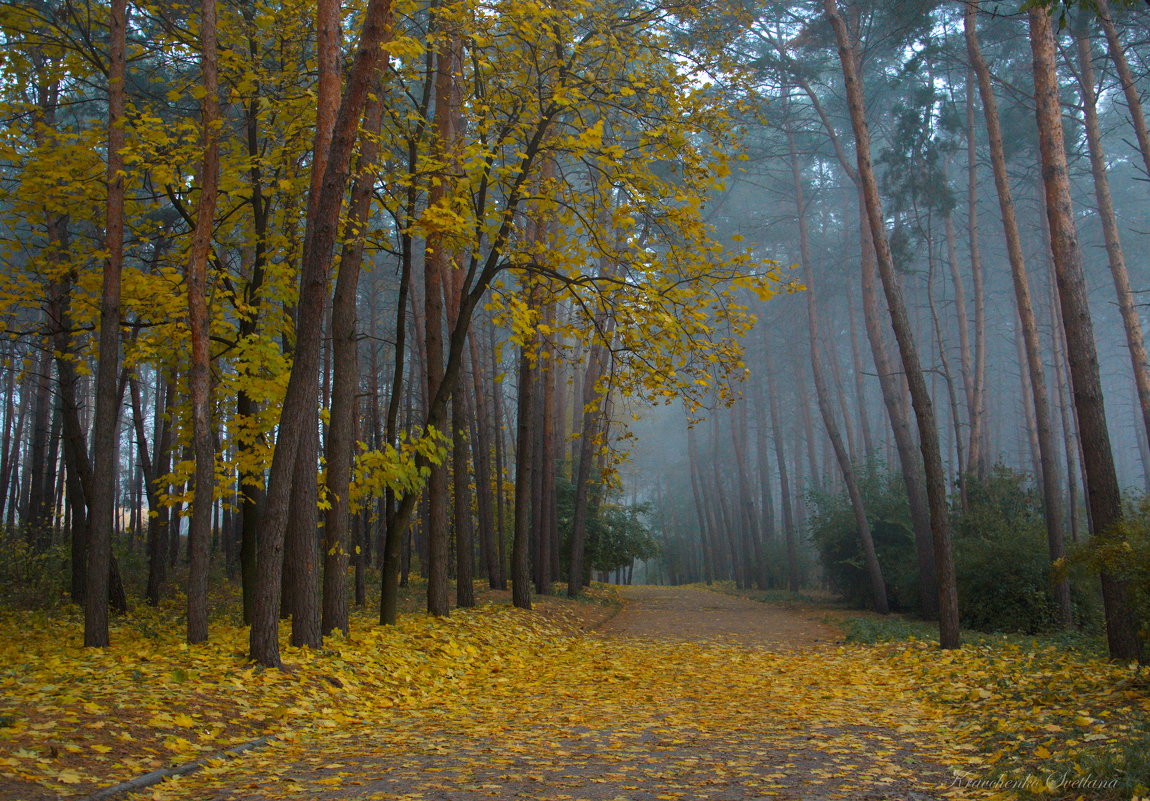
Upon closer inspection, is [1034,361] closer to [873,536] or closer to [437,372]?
[873,536]

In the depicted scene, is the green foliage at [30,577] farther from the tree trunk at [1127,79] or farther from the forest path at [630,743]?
the tree trunk at [1127,79]

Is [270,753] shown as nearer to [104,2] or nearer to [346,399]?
[346,399]

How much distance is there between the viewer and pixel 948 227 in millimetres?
25359

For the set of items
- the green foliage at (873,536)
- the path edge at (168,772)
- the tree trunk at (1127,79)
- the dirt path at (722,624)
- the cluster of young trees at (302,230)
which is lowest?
the dirt path at (722,624)

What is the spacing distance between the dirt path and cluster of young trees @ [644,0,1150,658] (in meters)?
2.86

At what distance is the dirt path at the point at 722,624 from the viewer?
14.2 meters

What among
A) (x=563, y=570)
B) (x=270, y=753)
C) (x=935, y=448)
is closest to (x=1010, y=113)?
(x=935, y=448)

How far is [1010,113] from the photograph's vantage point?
22.7 m

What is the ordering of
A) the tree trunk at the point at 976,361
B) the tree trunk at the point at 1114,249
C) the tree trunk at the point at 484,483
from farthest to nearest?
the tree trunk at the point at 976,361
the tree trunk at the point at 484,483
the tree trunk at the point at 1114,249

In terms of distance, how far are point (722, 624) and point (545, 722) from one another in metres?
11.1

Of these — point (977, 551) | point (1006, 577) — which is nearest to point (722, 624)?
point (977, 551)

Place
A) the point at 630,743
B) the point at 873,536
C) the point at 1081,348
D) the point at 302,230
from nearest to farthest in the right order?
1. the point at 630,743
2. the point at 1081,348
3. the point at 302,230
4. the point at 873,536

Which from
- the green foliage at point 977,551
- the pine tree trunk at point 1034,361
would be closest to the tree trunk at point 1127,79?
the pine tree trunk at point 1034,361

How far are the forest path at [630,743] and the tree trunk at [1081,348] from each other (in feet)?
7.66
